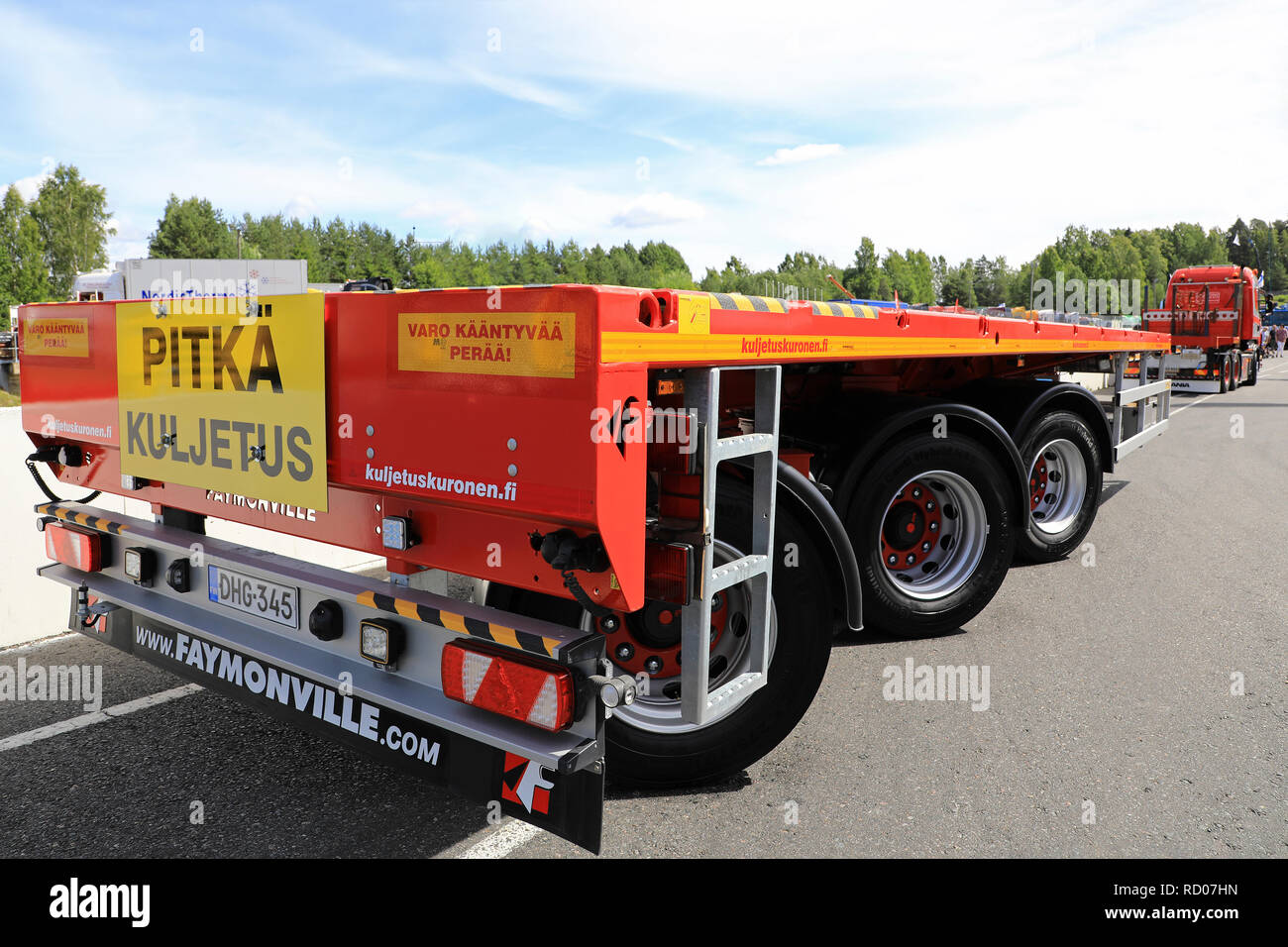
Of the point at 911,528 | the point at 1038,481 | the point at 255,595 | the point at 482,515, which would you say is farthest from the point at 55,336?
the point at 1038,481

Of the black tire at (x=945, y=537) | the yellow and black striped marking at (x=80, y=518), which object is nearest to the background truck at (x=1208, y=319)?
the black tire at (x=945, y=537)

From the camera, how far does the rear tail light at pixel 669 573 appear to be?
2467 mm

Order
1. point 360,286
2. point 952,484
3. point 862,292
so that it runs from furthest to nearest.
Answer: point 862,292, point 952,484, point 360,286

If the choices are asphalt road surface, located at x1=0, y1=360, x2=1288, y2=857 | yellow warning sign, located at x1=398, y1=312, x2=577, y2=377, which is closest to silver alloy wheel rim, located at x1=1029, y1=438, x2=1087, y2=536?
asphalt road surface, located at x1=0, y1=360, x2=1288, y2=857

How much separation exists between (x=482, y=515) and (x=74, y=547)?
2.13 m

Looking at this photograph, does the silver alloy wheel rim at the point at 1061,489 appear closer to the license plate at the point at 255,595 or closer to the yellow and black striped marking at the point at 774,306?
the yellow and black striped marking at the point at 774,306

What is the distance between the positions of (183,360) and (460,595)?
3.92ft

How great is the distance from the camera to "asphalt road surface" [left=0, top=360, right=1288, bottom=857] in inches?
115

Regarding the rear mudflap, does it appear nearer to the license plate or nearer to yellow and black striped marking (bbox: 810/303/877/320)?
the license plate

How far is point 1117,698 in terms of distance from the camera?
4.07 meters

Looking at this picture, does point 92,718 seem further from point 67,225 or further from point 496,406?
point 67,225

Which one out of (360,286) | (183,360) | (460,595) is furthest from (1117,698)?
(183,360)
